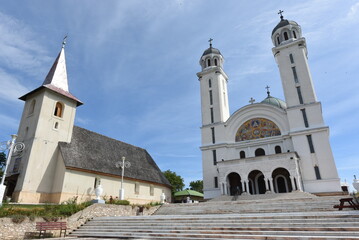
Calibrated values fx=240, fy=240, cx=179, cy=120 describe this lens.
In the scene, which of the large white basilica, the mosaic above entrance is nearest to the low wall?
the large white basilica

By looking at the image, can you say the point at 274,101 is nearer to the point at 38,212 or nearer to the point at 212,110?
the point at 212,110

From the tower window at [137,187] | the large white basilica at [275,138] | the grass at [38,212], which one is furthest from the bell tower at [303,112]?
the grass at [38,212]

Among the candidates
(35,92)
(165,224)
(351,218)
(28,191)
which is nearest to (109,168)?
(28,191)

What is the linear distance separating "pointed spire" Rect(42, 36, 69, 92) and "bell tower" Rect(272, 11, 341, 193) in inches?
1000

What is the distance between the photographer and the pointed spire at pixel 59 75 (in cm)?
2446

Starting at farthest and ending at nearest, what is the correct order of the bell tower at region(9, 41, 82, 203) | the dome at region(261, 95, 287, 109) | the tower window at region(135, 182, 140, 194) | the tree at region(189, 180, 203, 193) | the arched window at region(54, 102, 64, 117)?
1. the tree at region(189, 180, 203, 193)
2. the dome at region(261, 95, 287, 109)
3. the tower window at region(135, 182, 140, 194)
4. the arched window at region(54, 102, 64, 117)
5. the bell tower at region(9, 41, 82, 203)

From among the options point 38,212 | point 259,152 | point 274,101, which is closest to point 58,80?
point 38,212

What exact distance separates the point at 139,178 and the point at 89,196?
6346 millimetres

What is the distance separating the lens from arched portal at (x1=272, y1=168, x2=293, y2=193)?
85.2 ft

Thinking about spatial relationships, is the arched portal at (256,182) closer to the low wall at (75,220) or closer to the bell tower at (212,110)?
the bell tower at (212,110)

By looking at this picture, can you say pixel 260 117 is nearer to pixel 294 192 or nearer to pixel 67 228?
pixel 294 192

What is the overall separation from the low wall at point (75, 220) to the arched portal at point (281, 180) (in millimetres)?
13910

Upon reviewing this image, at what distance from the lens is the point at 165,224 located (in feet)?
37.7

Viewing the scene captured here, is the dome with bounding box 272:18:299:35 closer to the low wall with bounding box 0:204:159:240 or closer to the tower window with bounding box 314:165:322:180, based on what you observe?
the tower window with bounding box 314:165:322:180
